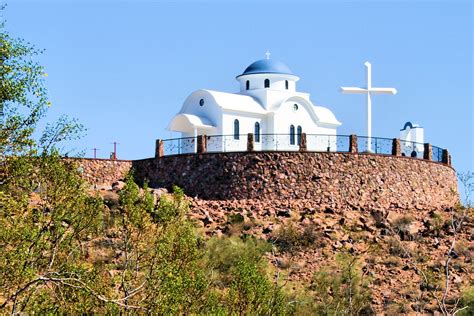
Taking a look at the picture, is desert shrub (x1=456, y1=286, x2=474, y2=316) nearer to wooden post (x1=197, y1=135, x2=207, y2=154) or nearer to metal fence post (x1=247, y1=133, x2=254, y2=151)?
metal fence post (x1=247, y1=133, x2=254, y2=151)

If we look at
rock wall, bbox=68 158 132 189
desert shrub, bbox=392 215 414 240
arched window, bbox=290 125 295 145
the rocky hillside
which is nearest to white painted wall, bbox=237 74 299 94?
arched window, bbox=290 125 295 145

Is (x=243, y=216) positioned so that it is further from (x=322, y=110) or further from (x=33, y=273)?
(x=33, y=273)

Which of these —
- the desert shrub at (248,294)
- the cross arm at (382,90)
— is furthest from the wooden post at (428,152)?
the desert shrub at (248,294)

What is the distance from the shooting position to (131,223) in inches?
1155

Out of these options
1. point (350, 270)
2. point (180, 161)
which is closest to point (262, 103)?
point (180, 161)

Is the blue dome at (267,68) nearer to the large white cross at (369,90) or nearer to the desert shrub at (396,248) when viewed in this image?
the large white cross at (369,90)

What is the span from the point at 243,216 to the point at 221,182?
2.52 m

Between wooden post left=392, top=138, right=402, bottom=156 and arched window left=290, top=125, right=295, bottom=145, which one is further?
arched window left=290, top=125, right=295, bottom=145

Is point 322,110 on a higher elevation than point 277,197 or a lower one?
higher

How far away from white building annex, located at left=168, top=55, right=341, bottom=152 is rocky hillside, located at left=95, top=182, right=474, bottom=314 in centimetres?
567

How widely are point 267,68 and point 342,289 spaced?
19.2 meters

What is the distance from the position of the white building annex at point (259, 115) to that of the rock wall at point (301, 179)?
3.26 meters

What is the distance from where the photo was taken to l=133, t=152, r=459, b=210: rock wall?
145 feet

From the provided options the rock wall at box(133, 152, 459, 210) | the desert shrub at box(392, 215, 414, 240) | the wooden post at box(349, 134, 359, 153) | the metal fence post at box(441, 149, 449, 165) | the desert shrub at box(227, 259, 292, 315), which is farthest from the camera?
the metal fence post at box(441, 149, 449, 165)
